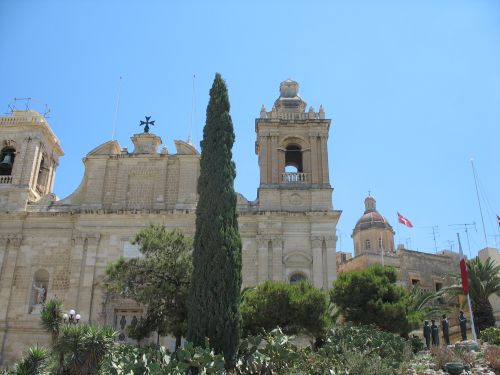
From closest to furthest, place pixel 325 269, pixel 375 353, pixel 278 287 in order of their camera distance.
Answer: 1. pixel 375 353
2. pixel 278 287
3. pixel 325 269

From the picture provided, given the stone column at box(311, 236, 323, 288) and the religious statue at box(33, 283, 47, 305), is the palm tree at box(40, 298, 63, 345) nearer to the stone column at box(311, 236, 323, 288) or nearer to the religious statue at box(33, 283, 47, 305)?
the religious statue at box(33, 283, 47, 305)

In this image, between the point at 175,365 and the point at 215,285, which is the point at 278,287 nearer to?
the point at 215,285

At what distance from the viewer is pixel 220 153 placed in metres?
17.7

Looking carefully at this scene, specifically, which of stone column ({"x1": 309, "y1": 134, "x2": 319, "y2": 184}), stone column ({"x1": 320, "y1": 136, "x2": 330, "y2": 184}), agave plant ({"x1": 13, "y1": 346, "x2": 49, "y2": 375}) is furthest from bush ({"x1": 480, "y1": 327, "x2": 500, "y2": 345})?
agave plant ({"x1": 13, "y1": 346, "x2": 49, "y2": 375})

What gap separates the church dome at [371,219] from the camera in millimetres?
50344

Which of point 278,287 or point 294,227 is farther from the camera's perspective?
point 294,227

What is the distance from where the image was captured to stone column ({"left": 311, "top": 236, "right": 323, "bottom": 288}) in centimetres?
→ 2517

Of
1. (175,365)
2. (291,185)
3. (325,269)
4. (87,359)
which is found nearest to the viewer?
(175,365)

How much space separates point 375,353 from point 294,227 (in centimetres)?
1175

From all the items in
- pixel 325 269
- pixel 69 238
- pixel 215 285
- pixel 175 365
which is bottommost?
pixel 175 365

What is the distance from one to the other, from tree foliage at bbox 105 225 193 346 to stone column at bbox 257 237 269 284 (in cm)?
669

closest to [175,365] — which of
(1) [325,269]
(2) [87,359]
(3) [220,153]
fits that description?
(2) [87,359]

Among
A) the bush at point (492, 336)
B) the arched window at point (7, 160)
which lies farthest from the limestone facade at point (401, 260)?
the arched window at point (7, 160)

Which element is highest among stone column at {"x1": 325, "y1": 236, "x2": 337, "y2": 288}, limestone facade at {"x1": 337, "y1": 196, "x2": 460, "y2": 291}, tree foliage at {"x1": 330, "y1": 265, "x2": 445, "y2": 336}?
limestone facade at {"x1": 337, "y1": 196, "x2": 460, "y2": 291}
